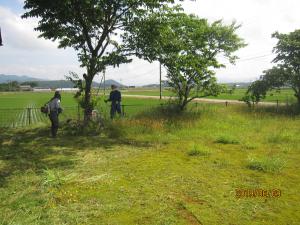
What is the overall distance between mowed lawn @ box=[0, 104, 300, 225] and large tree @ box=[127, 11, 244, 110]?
3.15 meters

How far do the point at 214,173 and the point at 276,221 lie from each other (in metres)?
2.66

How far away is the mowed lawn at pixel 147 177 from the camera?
5547 mm

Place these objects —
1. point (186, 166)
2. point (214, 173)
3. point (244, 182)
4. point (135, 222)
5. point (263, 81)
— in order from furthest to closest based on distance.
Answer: point (263, 81)
point (186, 166)
point (214, 173)
point (244, 182)
point (135, 222)

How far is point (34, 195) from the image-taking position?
255 inches

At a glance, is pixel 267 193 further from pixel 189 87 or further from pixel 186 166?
pixel 189 87

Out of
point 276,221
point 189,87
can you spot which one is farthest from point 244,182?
point 189,87

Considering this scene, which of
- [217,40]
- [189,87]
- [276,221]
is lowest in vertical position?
[276,221]

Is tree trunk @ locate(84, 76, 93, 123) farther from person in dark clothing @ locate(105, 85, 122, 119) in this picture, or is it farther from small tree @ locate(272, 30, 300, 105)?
small tree @ locate(272, 30, 300, 105)

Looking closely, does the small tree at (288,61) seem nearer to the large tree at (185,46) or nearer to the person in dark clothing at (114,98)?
the large tree at (185,46)

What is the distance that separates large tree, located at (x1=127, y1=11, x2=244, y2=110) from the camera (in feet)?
43.3

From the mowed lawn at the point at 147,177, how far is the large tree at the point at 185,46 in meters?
3.15
